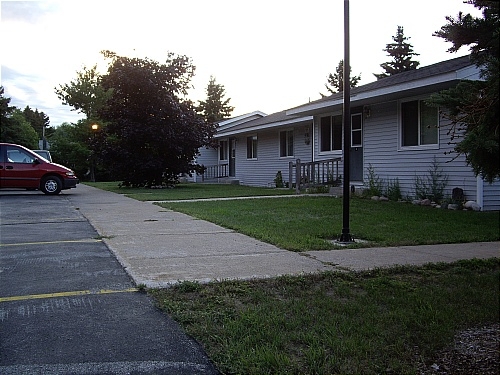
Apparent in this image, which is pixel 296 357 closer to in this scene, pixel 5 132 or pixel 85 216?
pixel 85 216

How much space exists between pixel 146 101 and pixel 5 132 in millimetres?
24163

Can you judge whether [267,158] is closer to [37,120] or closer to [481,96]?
[481,96]

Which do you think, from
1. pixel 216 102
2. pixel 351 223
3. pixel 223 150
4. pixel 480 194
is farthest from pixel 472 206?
pixel 216 102

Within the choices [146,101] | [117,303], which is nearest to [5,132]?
[146,101]

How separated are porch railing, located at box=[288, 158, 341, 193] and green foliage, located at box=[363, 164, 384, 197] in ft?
4.73

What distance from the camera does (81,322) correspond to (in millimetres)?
3861

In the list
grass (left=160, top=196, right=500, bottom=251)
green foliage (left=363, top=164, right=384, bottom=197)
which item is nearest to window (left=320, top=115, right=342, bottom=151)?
green foliage (left=363, top=164, right=384, bottom=197)

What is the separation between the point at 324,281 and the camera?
16.7ft

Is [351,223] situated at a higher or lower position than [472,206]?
lower

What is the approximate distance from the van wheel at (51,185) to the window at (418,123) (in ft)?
38.3

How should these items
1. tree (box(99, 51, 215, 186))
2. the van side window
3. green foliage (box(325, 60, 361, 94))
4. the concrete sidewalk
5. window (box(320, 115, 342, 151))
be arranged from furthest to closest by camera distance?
green foliage (box(325, 60, 361, 94))
tree (box(99, 51, 215, 186))
window (box(320, 115, 342, 151))
the van side window
the concrete sidewalk

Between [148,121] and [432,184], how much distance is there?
44.3ft

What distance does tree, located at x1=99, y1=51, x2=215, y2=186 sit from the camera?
73.3 feet

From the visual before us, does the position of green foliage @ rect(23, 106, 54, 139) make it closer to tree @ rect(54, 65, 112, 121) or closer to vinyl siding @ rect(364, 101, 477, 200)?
tree @ rect(54, 65, 112, 121)
